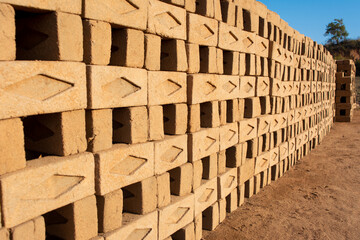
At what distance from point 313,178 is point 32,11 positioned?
579 cm

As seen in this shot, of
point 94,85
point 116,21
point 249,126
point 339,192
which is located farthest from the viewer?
point 339,192

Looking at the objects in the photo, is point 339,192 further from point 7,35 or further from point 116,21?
point 7,35

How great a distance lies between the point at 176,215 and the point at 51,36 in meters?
2.05

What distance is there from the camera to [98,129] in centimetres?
243

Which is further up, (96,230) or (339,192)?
(96,230)

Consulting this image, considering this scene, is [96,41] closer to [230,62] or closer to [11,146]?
[11,146]

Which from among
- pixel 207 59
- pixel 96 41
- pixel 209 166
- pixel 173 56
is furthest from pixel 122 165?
pixel 207 59

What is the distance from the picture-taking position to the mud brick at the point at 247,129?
15.1ft

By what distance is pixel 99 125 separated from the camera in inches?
95.8

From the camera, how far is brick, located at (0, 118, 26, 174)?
1856mm

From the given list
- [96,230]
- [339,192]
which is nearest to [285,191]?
[339,192]

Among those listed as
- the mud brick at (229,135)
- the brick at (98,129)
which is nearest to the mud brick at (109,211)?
the brick at (98,129)

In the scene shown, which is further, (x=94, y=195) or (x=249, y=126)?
(x=249, y=126)

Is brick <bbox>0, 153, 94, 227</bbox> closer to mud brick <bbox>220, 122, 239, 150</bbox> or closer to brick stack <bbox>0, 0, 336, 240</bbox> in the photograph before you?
brick stack <bbox>0, 0, 336, 240</bbox>
